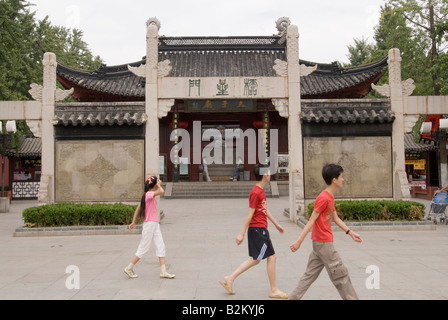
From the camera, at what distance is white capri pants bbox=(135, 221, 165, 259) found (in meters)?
6.12

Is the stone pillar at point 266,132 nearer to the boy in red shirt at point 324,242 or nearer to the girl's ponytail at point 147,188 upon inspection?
the girl's ponytail at point 147,188

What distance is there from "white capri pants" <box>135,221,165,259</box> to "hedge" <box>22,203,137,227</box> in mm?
4608

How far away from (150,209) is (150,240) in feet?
1.46

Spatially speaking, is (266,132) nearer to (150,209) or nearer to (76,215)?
(76,215)

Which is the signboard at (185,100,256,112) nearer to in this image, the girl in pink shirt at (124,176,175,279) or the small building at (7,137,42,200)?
the small building at (7,137,42,200)

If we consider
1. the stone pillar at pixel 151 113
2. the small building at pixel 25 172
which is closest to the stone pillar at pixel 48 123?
the stone pillar at pixel 151 113

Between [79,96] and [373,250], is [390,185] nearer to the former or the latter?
[373,250]

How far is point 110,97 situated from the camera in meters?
25.5

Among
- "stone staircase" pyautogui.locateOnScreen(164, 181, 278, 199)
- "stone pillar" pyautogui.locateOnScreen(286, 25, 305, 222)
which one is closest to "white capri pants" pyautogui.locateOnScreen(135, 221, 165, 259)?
"stone pillar" pyautogui.locateOnScreen(286, 25, 305, 222)

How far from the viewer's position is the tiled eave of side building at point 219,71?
24344 mm

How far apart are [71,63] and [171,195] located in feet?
60.2

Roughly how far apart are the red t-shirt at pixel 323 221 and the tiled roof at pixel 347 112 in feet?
25.6

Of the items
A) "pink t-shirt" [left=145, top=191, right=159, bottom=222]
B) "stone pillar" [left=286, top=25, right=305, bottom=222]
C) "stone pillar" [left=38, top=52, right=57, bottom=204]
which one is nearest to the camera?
"pink t-shirt" [left=145, top=191, right=159, bottom=222]

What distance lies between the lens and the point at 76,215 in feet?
34.9
